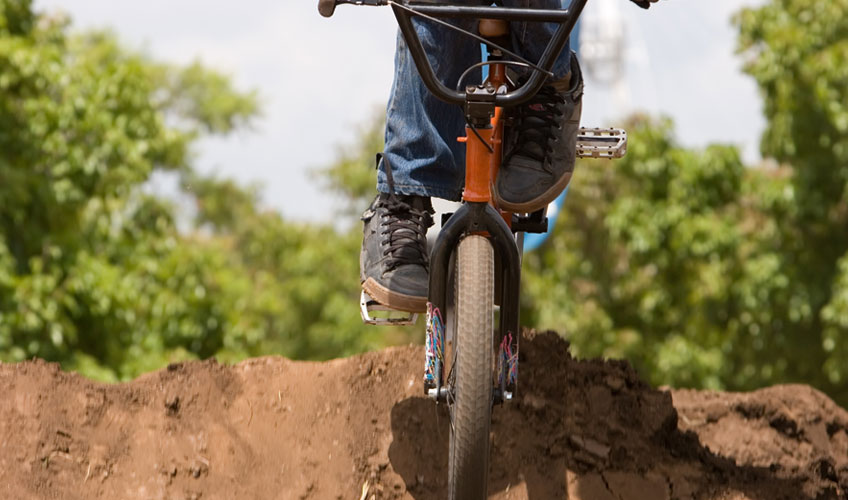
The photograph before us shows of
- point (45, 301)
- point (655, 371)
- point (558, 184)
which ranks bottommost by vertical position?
point (655, 371)

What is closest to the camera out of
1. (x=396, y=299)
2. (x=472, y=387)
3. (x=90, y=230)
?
(x=472, y=387)

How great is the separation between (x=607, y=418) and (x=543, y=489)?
428 mm

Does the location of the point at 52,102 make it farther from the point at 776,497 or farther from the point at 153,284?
the point at 776,497

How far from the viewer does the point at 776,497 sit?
3750mm

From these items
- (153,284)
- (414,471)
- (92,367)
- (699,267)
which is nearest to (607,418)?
(414,471)

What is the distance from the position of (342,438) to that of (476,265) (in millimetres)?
1174

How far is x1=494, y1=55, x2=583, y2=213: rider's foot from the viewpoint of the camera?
3.29m

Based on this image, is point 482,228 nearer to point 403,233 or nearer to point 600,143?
point 403,233

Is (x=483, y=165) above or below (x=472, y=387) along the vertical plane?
above

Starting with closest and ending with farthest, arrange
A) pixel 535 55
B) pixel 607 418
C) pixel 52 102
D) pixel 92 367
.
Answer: pixel 535 55 < pixel 607 418 < pixel 92 367 < pixel 52 102

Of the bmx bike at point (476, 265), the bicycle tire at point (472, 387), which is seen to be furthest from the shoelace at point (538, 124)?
the bicycle tire at point (472, 387)

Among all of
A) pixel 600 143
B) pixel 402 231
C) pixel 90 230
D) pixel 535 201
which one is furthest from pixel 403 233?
pixel 90 230

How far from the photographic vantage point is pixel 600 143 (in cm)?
371

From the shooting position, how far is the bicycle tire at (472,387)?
9.20 feet
